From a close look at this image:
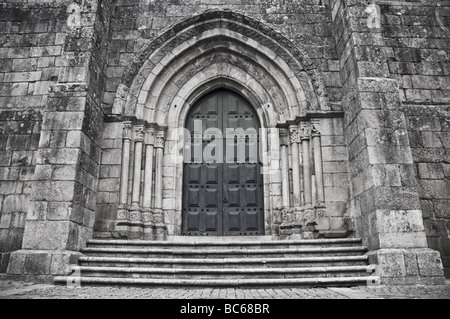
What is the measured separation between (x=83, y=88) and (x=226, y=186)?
3374 millimetres

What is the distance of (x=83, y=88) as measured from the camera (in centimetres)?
642

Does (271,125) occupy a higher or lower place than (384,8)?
lower

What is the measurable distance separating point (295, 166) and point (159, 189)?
2.78m

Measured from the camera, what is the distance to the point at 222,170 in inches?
303

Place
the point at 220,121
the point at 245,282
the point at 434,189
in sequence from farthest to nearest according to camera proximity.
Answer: the point at 220,121 < the point at 434,189 < the point at 245,282

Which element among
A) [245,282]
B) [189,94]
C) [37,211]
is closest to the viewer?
[245,282]

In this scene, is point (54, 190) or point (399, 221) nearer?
point (399, 221)

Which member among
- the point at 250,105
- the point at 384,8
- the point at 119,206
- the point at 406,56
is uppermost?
the point at 384,8

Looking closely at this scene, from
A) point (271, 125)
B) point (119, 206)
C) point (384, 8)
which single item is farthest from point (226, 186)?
point (384, 8)

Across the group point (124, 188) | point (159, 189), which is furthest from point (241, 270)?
point (124, 188)

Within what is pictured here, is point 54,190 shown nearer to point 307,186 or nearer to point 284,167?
point 284,167

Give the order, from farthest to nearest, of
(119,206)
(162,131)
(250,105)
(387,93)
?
(250,105)
(162,131)
(119,206)
(387,93)

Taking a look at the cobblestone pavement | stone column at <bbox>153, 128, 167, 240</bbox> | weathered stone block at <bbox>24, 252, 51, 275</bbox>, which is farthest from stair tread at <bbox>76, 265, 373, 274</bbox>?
stone column at <bbox>153, 128, 167, 240</bbox>
